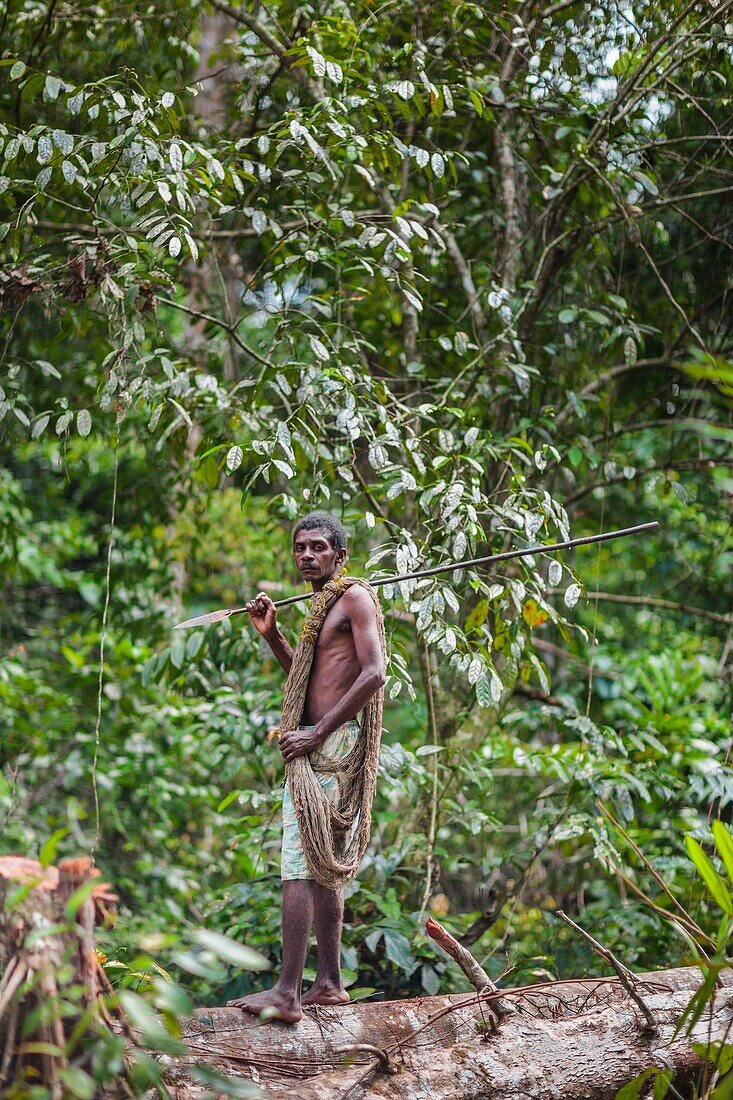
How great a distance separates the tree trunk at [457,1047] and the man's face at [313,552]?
52.0 inches

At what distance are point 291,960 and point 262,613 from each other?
3.46 ft

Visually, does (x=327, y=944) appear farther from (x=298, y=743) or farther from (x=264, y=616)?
(x=264, y=616)

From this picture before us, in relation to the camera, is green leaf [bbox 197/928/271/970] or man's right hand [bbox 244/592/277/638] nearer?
green leaf [bbox 197/928/271/970]

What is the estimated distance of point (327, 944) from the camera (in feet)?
10.3

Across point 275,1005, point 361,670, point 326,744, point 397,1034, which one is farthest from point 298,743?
point 397,1034

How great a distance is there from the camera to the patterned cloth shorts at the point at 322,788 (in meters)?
3.07

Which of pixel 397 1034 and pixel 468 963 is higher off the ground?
pixel 468 963

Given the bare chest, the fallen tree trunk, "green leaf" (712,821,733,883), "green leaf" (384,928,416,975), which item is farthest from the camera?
"green leaf" (384,928,416,975)

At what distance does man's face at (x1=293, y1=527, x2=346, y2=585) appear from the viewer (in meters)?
3.21

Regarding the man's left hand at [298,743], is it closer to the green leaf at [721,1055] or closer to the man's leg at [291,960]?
the man's leg at [291,960]

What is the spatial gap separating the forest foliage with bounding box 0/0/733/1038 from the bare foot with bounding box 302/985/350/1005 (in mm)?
299

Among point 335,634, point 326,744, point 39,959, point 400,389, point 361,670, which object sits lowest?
point 39,959

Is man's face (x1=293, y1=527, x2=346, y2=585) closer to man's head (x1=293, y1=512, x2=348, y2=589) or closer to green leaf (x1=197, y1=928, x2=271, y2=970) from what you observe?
man's head (x1=293, y1=512, x2=348, y2=589)

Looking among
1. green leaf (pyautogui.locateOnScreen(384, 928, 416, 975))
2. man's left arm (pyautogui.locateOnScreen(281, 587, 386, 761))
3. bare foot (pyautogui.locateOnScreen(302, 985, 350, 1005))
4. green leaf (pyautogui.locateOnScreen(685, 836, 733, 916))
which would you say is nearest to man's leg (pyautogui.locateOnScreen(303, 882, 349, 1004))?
bare foot (pyautogui.locateOnScreen(302, 985, 350, 1005))
